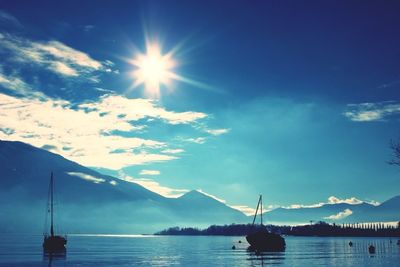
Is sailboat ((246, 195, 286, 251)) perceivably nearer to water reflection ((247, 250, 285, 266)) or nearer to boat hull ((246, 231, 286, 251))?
boat hull ((246, 231, 286, 251))

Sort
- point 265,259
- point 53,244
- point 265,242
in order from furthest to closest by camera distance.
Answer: point 265,242
point 53,244
point 265,259

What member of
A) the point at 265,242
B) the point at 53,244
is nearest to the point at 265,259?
the point at 265,242

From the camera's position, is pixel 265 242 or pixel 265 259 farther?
pixel 265 242

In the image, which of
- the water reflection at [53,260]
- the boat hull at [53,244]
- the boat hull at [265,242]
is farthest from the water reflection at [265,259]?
the boat hull at [53,244]

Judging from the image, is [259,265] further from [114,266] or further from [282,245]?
[282,245]

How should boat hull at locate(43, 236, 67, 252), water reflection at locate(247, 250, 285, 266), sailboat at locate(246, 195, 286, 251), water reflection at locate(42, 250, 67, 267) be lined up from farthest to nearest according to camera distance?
sailboat at locate(246, 195, 286, 251), boat hull at locate(43, 236, 67, 252), water reflection at locate(247, 250, 285, 266), water reflection at locate(42, 250, 67, 267)

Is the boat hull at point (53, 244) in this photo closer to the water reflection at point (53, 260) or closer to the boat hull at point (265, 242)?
the water reflection at point (53, 260)

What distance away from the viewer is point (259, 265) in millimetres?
105062

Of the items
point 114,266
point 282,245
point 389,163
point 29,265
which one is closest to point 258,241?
point 282,245

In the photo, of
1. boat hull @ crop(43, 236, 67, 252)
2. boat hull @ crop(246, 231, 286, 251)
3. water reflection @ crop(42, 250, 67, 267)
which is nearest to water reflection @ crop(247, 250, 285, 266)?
boat hull @ crop(246, 231, 286, 251)

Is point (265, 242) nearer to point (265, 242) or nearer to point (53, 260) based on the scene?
point (265, 242)

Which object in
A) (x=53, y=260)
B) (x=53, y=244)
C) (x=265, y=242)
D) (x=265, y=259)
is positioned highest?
(x=53, y=244)

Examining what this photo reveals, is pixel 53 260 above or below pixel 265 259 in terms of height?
above

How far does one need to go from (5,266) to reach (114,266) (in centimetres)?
2303
